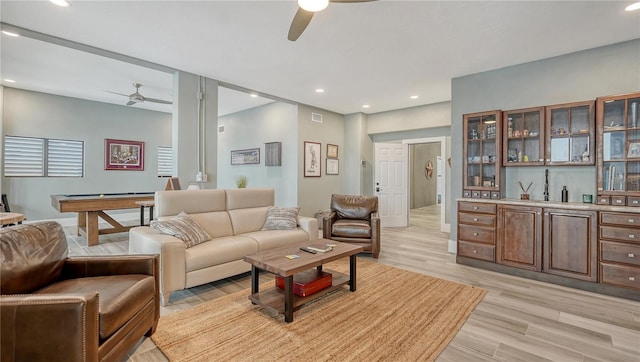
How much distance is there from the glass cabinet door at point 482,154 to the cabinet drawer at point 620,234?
114 centimetres

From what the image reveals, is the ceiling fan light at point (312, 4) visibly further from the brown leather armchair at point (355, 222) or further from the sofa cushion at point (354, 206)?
the sofa cushion at point (354, 206)

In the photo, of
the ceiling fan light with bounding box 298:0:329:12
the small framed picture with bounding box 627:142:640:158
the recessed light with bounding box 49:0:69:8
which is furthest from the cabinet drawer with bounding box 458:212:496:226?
the recessed light with bounding box 49:0:69:8

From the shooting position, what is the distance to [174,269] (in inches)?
109

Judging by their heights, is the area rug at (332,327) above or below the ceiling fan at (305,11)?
below

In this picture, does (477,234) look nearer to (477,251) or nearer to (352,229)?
(477,251)

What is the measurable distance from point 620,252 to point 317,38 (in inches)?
158

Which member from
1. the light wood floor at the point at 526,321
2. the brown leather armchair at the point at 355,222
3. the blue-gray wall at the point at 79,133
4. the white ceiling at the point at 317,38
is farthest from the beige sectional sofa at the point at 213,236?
the blue-gray wall at the point at 79,133

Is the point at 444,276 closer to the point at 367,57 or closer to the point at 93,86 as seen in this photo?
the point at 367,57

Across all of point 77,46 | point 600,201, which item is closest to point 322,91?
point 77,46

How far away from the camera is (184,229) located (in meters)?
3.16

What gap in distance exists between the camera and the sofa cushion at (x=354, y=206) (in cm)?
484

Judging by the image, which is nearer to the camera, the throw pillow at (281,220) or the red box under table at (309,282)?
the red box under table at (309,282)

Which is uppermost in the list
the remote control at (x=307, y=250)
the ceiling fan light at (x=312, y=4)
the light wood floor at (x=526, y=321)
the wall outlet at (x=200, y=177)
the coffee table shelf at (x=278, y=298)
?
the ceiling fan light at (x=312, y=4)

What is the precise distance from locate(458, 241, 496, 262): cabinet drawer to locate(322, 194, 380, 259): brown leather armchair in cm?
119
